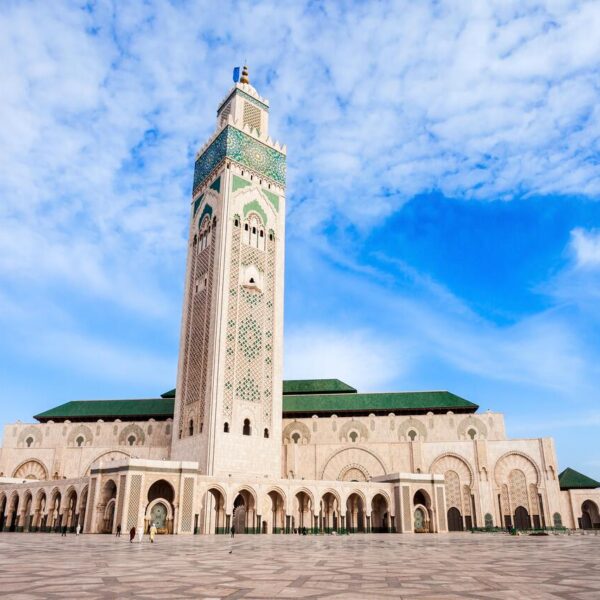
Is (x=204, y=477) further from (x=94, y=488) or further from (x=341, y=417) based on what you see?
(x=341, y=417)

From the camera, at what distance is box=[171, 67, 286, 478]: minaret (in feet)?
100

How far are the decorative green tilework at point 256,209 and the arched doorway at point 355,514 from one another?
1796cm

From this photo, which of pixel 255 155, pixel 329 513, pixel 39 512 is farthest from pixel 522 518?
pixel 39 512

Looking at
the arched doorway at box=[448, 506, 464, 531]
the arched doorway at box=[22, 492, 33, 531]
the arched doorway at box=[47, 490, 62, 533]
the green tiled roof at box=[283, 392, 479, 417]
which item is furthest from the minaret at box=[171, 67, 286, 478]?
the arched doorway at box=[448, 506, 464, 531]

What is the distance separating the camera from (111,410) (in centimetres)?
4256

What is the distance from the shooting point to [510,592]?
5.66m

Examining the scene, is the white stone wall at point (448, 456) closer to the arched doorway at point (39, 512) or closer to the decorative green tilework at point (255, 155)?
the arched doorway at point (39, 512)

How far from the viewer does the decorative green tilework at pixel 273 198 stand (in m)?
37.0

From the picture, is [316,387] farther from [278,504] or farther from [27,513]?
[27,513]

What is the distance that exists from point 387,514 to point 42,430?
25934 mm

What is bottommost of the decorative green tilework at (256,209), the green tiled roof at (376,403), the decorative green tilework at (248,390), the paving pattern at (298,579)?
the paving pattern at (298,579)

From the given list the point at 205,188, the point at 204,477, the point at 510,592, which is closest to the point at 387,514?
the point at 204,477

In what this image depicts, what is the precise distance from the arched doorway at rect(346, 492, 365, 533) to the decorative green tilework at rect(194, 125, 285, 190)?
2103cm

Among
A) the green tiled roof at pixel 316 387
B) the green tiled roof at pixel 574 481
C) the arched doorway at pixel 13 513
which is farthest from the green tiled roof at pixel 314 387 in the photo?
the green tiled roof at pixel 574 481
